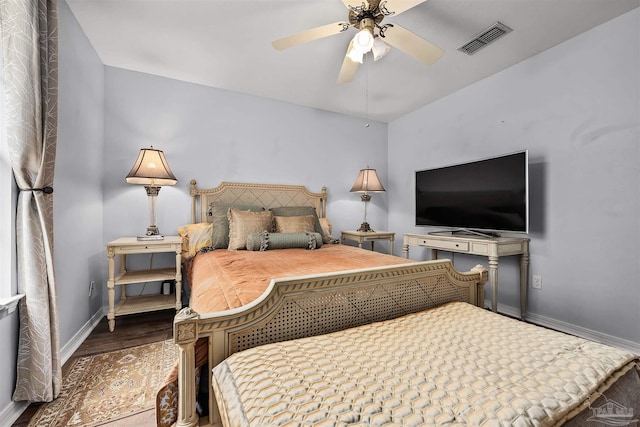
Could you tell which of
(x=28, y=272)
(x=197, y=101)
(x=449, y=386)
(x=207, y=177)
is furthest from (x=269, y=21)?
(x=449, y=386)

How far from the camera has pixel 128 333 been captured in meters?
2.33

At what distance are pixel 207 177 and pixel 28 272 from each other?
1974 mm

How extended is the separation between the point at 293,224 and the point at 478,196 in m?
1.94

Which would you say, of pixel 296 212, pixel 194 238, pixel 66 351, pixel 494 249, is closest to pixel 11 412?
pixel 66 351

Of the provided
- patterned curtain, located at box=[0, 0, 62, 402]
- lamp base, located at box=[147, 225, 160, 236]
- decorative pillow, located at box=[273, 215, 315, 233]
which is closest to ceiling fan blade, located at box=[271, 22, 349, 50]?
patterned curtain, located at box=[0, 0, 62, 402]

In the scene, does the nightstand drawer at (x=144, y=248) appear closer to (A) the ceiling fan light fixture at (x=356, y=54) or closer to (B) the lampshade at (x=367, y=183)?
(A) the ceiling fan light fixture at (x=356, y=54)

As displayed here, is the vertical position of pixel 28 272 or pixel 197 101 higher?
pixel 197 101

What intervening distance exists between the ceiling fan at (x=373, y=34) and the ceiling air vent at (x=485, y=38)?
69 cm

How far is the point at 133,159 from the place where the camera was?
115 inches

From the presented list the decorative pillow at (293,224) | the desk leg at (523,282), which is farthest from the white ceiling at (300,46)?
the desk leg at (523,282)

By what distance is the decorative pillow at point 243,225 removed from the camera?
2.67 metres

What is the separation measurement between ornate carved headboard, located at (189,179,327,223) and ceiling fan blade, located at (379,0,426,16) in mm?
2282

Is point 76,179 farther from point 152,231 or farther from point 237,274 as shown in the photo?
point 237,274

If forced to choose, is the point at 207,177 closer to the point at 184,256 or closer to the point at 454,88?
the point at 184,256
